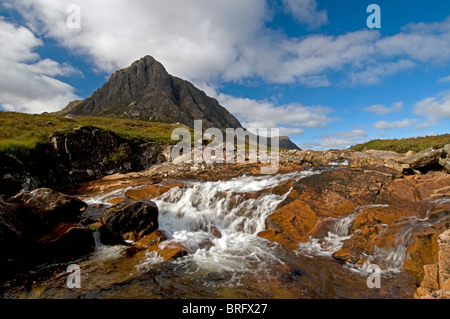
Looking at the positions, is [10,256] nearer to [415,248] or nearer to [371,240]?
[371,240]

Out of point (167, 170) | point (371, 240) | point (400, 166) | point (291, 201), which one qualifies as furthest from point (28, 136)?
point (400, 166)

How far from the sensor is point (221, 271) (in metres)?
7.53

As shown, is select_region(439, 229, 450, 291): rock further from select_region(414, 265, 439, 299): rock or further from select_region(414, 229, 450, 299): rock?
select_region(414, 265, 439, 299): rock

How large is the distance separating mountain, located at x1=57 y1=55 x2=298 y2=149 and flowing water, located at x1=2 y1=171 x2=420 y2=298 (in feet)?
433

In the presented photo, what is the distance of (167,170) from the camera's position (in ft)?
73.3

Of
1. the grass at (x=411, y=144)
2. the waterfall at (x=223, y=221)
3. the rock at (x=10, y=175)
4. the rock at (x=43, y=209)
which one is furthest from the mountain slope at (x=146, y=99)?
the rock at (x=43, y=209)

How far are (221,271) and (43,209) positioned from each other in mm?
8900

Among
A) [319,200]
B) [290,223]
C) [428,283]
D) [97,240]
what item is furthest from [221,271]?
[319,200]

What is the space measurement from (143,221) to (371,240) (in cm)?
1032

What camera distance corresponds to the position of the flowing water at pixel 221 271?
614 centimetres

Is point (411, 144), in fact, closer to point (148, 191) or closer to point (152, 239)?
point (148, 191)

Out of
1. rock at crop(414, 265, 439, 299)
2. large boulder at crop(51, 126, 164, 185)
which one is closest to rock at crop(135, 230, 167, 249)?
rock at crop(414, 265, 439, 299)

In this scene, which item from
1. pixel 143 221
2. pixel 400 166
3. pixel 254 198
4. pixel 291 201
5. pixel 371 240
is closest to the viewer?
pixel 371 240

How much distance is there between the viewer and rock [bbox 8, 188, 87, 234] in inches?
360
